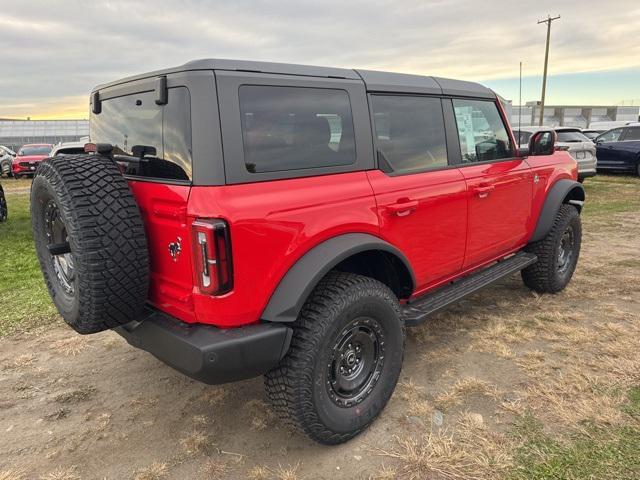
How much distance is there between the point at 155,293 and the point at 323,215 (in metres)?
0.94

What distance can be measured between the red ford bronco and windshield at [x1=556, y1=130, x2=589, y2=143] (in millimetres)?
10329

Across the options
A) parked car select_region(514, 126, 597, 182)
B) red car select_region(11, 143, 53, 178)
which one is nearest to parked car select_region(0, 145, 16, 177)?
red car select_region(11, 143, 53, 178)

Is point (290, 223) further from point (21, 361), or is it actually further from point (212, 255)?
point (21, 361)

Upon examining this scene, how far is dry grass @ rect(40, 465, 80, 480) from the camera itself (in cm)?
236

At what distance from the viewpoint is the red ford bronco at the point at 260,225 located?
2096mm

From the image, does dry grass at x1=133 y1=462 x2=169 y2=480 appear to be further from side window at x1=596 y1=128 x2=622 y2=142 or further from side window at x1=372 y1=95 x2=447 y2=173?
side window at x1=596 y1=128 x2=622 y2=142

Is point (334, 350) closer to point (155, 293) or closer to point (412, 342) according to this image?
point (155, 293)

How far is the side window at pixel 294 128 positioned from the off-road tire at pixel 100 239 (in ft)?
2.07

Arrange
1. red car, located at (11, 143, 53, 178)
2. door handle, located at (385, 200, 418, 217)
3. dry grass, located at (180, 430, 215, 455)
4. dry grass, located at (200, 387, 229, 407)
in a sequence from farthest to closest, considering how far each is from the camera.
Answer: red car, located at (11, 143, 53, 178), dry grass, located at (200, 387, 229, 407), door handle, located at (385, 200, 418, 217), dry grass, located at (180, 430, 215, 455)

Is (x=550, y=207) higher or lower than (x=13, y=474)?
higher

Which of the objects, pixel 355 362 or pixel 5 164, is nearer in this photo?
pixel 355 362

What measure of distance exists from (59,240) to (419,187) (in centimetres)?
213

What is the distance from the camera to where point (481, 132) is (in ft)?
12.3

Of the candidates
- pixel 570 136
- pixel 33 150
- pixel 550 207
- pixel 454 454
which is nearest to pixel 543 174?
pixel 550 207
